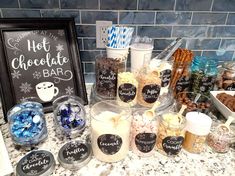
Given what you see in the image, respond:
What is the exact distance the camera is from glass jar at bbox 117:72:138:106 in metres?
0.87

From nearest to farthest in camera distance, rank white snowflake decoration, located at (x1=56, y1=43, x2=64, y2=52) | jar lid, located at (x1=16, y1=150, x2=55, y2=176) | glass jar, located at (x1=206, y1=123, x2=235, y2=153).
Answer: jar lid, located at (x1=16, y1=150, x2=55, y2=176)
glass jar, located at (x1=206, y1=123, x2=235, y2=153)
white snowflake decoration, located at (x1=56, y1=43, x2=64, y2=52)

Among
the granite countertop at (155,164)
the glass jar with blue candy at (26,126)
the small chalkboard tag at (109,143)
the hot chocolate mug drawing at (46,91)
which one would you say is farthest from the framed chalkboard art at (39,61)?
the small chalkboard tag at (109,143)

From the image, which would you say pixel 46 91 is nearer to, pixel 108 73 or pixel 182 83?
pixel 108 73

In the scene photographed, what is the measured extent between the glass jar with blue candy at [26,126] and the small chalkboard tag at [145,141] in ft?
1.15

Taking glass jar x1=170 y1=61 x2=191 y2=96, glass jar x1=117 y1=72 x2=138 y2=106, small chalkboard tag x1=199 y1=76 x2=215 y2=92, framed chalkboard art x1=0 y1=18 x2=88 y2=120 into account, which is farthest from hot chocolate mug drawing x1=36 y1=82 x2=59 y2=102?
small chalkboard tag x1=199 y1=76 x2=215 y2=92

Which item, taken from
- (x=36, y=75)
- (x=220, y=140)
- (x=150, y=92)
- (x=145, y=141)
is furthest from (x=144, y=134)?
(x=36, y=75)

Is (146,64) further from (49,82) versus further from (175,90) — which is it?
(49,82)

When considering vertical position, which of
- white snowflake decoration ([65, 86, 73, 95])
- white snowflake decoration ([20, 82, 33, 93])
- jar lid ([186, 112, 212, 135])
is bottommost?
jar lid ([186, 112, 212, 135])

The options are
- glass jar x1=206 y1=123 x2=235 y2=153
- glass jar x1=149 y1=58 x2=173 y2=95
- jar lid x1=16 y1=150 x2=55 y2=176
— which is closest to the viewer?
jar lid x1=16 y1=150 x2=55 y2=176

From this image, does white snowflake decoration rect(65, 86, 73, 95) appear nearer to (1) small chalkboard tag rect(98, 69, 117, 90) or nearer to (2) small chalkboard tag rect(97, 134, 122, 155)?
(1) small chalkboard tag rect(98, 69, 117, 90)

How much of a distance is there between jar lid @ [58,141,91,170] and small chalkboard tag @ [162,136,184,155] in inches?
10.5

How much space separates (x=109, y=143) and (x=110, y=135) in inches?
1.2

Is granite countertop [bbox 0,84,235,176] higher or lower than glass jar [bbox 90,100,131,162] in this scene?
lower

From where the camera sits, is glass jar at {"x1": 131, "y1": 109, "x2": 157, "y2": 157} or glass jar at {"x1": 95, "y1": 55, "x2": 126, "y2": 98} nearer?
glass jar at {"x1": 131, "y1": 109, "x2": 157, "y2": 157}
